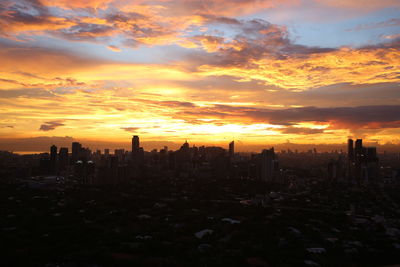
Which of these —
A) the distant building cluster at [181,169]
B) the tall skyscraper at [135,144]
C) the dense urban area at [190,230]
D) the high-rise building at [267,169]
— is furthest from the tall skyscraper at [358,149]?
the tall skyscraper at [135,144]

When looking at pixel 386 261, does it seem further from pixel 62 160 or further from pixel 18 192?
pixel 62 160

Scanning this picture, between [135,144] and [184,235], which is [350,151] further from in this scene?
[184,235]

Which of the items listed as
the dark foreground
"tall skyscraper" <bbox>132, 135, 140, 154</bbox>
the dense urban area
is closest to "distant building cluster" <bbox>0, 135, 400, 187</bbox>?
"tall skyscraper" <bbox>132, 135, 140, 154</bbox>

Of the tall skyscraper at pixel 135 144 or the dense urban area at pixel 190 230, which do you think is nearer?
the dense urban area at pixel 190 230

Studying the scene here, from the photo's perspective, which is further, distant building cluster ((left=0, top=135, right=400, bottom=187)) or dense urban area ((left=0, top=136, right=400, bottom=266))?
distant building cluster ((left=0, top=135, right=400, bottom=187))

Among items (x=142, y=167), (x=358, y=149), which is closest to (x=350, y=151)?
(x=358, y=149)

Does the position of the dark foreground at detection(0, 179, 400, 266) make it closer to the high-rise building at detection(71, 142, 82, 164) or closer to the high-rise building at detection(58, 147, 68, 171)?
the high-rise building at detection(58, 147, 68, 171)

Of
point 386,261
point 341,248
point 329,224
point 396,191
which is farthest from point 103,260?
point 396,191

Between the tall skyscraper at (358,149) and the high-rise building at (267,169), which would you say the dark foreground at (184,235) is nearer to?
the high-rise building at (267,169)

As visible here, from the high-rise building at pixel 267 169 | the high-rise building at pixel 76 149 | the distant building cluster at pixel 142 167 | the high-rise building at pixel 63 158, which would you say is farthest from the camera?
the high-rise building at pixel 76 149
